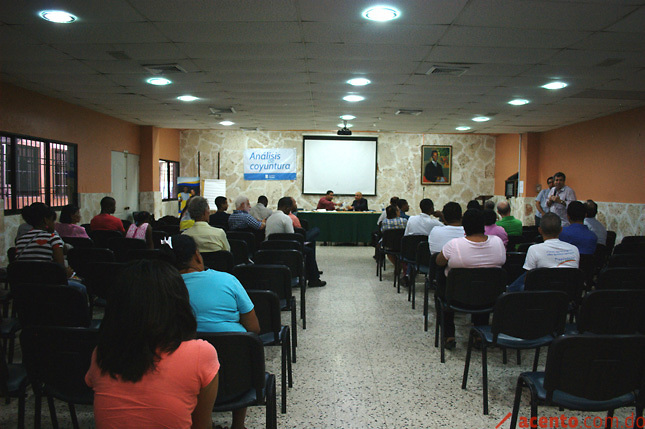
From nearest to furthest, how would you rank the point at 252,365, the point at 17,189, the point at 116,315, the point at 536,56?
the point at 116,315 < the point at 252,365 < the point at 536,56 < the point at 17,189

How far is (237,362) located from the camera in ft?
6.55

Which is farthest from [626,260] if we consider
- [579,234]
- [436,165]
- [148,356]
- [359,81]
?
[436,165]

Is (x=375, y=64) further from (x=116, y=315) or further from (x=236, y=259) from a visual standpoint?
(x=116, y=315)

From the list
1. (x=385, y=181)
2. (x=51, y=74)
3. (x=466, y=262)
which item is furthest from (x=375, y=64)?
(x=385, y=181)

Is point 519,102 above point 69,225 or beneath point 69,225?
above

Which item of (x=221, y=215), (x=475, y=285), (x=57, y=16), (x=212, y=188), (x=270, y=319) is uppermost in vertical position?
(x=57, y=16)

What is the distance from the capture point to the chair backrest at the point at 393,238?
6691mm

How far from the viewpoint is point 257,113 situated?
9562mm

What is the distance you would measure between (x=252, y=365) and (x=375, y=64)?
4.30 meters

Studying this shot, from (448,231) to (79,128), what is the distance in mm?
7501

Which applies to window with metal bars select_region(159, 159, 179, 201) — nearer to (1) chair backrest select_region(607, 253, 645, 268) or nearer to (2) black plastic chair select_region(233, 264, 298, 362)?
(2) black plastic chair select_region(233, 264, 298, 362)

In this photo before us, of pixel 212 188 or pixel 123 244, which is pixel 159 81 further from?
pixel 212 188

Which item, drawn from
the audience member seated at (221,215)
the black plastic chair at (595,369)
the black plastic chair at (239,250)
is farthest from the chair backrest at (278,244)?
the black plastic chair at (595,369)

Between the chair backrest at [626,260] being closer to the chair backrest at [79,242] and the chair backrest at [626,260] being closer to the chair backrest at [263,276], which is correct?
the chair backrest at [263,276]
